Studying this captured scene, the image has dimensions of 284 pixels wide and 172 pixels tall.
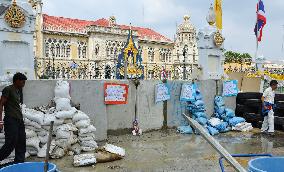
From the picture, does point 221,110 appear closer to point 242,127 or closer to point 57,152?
point 242,127

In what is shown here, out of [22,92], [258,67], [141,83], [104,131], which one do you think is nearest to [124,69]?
[141,83]

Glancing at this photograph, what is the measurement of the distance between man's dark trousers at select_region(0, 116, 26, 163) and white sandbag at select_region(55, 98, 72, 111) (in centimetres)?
143

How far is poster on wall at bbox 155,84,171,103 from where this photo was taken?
9.18 m

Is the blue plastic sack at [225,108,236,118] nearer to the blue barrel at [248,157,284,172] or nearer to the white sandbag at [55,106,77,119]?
the white sandbag at [55,106,77,119]

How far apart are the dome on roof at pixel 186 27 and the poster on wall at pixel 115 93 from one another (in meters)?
52.4

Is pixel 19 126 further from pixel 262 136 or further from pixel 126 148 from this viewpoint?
pixel 262 136

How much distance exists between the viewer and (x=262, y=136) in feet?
29.3

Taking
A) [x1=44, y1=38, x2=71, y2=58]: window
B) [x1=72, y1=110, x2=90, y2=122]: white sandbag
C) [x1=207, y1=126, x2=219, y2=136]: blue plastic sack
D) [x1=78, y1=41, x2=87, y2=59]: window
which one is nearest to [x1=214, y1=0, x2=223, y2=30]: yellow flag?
[x1=207, y1=126, x2=219, y2=136]: blue plastic sack

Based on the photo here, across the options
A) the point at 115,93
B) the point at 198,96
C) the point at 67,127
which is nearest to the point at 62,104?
the point at 67,127

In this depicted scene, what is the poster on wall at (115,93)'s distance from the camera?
26.5 feet

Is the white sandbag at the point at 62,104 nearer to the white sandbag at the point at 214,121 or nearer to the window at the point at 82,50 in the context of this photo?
the white sandbag at the point at 214,121

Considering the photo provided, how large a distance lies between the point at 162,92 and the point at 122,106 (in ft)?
4.51

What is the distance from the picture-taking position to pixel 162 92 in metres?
9.27

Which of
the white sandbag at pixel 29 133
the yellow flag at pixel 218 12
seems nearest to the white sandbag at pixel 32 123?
the white sandbag at pixel 29 133
